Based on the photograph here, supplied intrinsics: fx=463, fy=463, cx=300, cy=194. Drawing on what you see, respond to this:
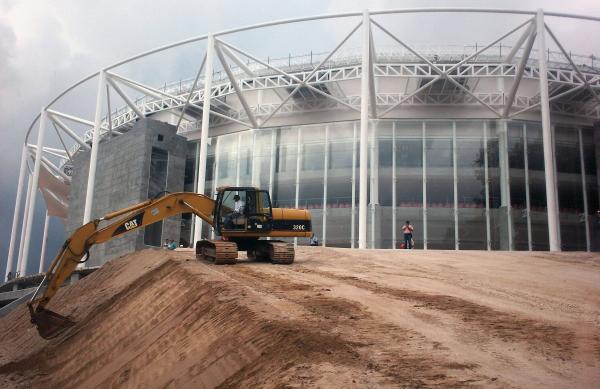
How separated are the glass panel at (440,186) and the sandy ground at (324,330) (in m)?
12.9

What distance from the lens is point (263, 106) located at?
31.5 m

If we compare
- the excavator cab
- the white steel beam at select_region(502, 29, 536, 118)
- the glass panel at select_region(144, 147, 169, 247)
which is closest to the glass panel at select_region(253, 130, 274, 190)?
the glass panel at select_region(144, 147, 169, 247)

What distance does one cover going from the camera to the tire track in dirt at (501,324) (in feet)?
18.1

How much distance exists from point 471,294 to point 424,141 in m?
20.1

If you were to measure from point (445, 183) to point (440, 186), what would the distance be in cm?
37

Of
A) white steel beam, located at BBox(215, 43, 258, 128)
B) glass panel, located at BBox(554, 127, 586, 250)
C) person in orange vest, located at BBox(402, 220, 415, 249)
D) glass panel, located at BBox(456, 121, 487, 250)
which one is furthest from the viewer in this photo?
glass panel, located at BBox(554, 127, 586, 250)

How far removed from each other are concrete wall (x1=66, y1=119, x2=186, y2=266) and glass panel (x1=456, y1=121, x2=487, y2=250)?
17952 millimetres

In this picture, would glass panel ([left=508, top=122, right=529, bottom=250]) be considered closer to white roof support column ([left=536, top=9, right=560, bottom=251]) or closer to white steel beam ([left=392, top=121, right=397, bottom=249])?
white roof support column ([left=536, top=9, right=560, bottom=251])

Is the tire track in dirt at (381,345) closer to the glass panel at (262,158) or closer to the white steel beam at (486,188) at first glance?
the white steel beam at (486,188)

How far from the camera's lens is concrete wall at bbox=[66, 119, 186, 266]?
29609 millimetres

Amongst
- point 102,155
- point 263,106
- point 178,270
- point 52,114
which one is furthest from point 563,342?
point 52,114

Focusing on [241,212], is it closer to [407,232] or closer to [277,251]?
[277,251]

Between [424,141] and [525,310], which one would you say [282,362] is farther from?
[424,141]

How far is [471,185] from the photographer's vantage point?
27.0 meters
